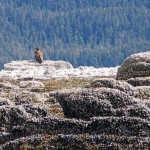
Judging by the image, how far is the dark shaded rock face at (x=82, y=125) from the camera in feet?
75.7

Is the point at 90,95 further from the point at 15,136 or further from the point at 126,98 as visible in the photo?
the point at 15,136

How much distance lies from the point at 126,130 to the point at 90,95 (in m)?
4.32

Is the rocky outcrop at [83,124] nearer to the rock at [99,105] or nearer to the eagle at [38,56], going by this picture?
the rock at [99,105]

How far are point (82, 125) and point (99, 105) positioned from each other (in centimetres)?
287

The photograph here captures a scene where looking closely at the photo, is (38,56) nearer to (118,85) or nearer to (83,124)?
(118,85)

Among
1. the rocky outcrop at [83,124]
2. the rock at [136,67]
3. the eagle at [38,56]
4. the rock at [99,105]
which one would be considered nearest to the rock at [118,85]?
the rocky outcrop at [83,124]

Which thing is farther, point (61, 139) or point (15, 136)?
point (15, 136)

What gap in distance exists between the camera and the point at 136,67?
66.1 m

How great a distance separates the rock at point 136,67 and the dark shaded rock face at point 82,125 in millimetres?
35388

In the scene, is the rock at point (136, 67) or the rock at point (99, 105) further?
the rock at point (136, 67)

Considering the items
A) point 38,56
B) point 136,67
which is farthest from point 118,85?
point 38,56

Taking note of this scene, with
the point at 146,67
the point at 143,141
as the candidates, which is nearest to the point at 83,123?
the point at 143,141

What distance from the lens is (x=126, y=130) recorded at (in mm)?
24125

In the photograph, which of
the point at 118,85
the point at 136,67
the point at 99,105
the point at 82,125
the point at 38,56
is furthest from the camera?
the point at 38,56
